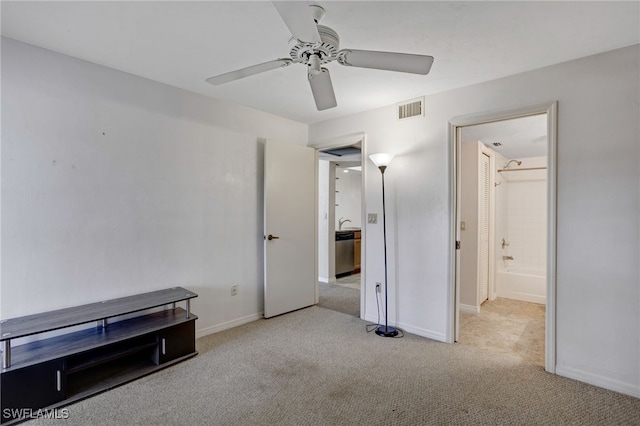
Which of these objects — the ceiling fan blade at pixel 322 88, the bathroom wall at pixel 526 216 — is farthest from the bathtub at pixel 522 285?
the ceiling fan blade at pixel 322 88

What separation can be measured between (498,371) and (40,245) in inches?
138

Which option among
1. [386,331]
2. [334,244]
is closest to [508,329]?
[386,331]

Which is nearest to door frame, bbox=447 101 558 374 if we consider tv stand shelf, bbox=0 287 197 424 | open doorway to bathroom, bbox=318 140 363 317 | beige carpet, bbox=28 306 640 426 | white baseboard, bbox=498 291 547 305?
beige carpet, bbox=28 306 640 426

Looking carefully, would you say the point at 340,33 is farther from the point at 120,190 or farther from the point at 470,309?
the point at 470,309

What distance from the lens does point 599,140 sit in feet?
7.29

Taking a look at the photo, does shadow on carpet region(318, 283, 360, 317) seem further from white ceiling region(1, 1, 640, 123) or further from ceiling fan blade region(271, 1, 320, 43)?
ceiling fan blade region(271, 1, 320, 43)

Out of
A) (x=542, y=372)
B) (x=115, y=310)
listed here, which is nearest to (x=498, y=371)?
(x=542, y=372)

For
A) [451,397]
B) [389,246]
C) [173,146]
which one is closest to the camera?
[451,397]

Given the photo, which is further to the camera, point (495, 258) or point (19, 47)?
point (495, 258)

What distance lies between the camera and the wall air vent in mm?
3117

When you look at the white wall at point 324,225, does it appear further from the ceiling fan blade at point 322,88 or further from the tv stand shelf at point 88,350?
the ceiling fan blade at point 322,88

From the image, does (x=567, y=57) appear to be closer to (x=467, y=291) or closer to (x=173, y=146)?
(x=467, y=291)

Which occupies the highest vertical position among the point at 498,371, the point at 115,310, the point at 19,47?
the point at 19,47

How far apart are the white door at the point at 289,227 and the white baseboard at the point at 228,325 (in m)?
0.12
